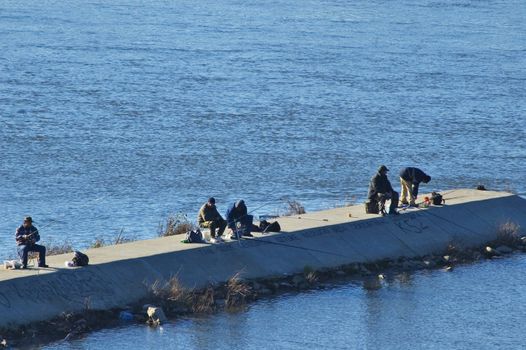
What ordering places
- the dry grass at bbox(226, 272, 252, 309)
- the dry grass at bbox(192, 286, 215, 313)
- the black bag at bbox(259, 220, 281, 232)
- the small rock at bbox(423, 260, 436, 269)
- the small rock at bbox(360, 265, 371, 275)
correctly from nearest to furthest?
the dry grass at bbox(192, 286, 215, 313)
the dry grass at bbox(226, 272, 252, 309)
the black bag at bbox(259, 220, 281, 232)
the small rock at bbox(360, 265, 371, 275)
the small rock at bbox(423, 260, 436, 269)

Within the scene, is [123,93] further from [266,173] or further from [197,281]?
[197,281]

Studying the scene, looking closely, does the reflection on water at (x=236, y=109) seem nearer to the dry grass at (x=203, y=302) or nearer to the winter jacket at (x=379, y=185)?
the winter jacket at (x=379, y=185)

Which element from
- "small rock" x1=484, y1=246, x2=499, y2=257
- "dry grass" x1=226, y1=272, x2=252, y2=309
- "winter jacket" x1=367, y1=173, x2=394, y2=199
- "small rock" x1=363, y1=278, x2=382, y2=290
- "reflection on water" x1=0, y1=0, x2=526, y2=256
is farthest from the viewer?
"reflection on water" x1=0, y1=0, x2=526, y2=256

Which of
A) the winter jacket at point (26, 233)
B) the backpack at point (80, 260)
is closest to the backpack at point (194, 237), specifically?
the backpack at point (80, 260)

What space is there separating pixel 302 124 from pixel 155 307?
30.3m

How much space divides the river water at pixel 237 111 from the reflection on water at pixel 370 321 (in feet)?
0.81

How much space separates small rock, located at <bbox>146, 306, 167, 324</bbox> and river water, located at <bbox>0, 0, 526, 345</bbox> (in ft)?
1.89

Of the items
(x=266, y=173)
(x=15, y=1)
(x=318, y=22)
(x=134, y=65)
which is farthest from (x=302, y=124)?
(x=15, y=1)

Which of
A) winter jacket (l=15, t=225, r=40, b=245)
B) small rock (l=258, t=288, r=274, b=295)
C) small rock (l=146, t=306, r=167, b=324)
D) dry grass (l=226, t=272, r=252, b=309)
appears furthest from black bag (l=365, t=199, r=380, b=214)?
winter jacket (l=15, t=225, r=40, b=245)

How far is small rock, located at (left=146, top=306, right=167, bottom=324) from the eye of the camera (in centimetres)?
2845

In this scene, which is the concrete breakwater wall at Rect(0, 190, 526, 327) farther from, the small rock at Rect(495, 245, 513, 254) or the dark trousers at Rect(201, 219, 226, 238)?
the small rock at Rect(495, 245, 513, 254)

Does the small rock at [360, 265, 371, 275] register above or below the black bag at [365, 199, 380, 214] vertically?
below

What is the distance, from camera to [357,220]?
117ft

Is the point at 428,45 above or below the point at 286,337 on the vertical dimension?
above
